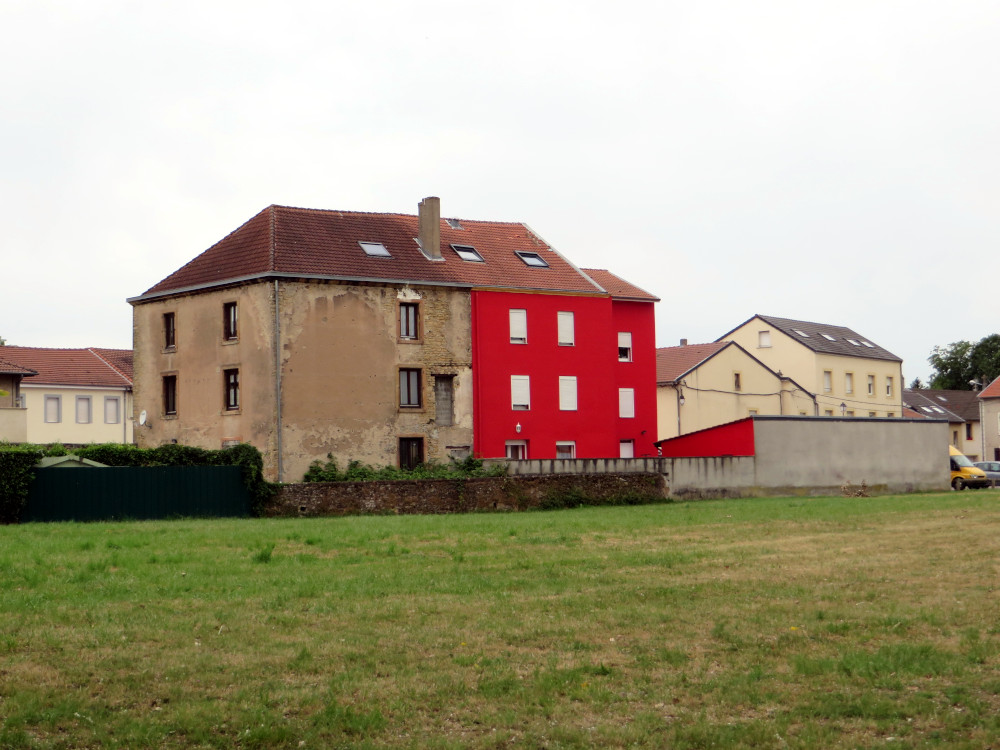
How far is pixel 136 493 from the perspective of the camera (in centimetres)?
3269

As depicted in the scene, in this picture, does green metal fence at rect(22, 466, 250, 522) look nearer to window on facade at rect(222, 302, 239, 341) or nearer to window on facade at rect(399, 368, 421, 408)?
window on facade at rect(222, 302, 239, 341)

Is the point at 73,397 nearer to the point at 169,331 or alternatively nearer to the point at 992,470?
the point at 169,331

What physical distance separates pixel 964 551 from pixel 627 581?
6.65 metres

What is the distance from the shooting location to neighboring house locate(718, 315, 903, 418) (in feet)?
260

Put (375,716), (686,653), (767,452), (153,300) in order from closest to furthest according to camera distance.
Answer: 1. (375,716)
2. (686,653)
3. (767,452)
4. (153,300)

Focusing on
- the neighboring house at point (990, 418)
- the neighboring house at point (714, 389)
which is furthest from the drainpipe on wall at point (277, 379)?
the neighboring house at point (990, 418)

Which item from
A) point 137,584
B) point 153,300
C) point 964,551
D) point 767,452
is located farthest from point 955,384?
point 137,584

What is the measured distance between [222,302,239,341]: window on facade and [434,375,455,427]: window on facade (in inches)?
318

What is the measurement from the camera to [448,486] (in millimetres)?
37000

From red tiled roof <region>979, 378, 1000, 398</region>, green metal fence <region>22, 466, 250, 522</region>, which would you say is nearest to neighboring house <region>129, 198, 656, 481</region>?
green metal fence <region>22, 466, 250, 522</region>

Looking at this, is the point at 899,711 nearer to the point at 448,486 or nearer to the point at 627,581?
the point at 627,581

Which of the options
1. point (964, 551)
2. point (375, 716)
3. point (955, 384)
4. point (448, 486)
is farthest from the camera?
point (955, 384)

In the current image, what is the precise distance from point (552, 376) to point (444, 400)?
5548 millimetres

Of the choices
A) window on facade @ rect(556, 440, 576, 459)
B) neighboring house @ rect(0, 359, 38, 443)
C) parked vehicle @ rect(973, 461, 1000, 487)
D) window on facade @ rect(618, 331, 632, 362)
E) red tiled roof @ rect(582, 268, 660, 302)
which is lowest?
parked vehicle @ rect(973, 461, 1000, 487)
